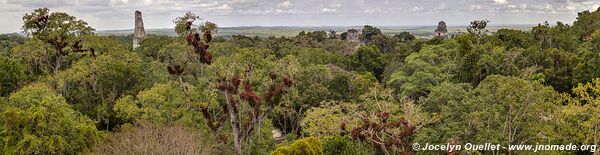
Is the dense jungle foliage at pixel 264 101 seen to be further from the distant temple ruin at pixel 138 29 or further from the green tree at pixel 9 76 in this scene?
the distant temple ruin at pixel 138 29

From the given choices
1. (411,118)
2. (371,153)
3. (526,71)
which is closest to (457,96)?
(411,118)

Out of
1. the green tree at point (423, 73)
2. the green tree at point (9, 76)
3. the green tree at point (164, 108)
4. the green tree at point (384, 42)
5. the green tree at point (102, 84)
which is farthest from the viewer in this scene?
the green tree at point (384, 42)

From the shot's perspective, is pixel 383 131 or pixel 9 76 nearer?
pixel 383 131

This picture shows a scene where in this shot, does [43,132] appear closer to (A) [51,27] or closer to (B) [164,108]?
(B) [164,108]

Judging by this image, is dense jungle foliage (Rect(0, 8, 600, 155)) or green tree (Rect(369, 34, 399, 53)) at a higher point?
dense jungle foliage (Rect(0, 8, 600, 155))

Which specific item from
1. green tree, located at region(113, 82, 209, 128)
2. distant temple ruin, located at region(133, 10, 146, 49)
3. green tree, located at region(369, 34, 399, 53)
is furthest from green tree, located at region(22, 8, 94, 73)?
green tree, located at region(369, 34, 399, 53)

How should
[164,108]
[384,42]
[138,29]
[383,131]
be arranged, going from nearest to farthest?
[383,131]
[164,108]
[138,29]
[384,42]

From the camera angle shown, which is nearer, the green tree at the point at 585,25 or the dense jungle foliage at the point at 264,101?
the dense jungle foliage at the point at 264,101

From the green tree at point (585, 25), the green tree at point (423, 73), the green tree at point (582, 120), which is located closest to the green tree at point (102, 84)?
the green tree at point (423, 73)

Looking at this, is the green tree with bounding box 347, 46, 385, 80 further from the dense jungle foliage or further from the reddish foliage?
the reddish foliage

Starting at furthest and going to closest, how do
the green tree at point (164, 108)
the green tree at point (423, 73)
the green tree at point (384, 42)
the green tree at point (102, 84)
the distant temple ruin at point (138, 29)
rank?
the green tree at point (384, 42), the distant temple ruin at point (138, 29), the green tree at point (423, 73), the green tree at point (102, 84), the green tree at point (164, 108)

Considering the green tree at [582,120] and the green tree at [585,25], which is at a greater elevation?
the green tree at [585,25]

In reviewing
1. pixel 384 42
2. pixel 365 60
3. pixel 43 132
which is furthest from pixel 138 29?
pixel 43 132
